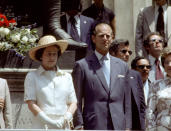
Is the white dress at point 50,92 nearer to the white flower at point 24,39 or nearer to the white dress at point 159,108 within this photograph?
the white dress at point 159,108

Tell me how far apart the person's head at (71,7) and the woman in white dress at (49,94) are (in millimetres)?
3002

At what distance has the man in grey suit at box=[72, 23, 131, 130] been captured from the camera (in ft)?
27.6

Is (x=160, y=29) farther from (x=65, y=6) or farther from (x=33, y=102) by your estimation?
(x=33, y=102)

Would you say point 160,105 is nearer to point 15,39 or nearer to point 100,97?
point 100,97

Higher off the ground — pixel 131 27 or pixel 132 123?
pixel 131 27

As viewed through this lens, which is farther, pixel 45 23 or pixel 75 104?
pixel 45 23

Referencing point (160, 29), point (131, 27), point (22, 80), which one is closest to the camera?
point (22, 80)

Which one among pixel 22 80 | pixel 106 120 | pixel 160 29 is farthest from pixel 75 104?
pixel 160 29

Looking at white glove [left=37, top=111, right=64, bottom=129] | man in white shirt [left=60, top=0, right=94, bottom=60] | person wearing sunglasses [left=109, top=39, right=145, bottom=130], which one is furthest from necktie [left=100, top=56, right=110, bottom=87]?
man in white shirt [left=60, top=0, right=94, bottom=60]

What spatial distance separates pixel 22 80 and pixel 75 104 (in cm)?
223

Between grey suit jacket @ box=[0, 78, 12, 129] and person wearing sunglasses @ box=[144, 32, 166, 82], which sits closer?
grey suit jacket @ box=[0, 78, 12, 129]

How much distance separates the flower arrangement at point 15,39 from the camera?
10.5m

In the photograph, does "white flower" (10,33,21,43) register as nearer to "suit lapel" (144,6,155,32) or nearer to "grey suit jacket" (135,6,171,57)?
"grey suit jacket" (135,6,171,57)

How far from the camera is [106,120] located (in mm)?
8414
